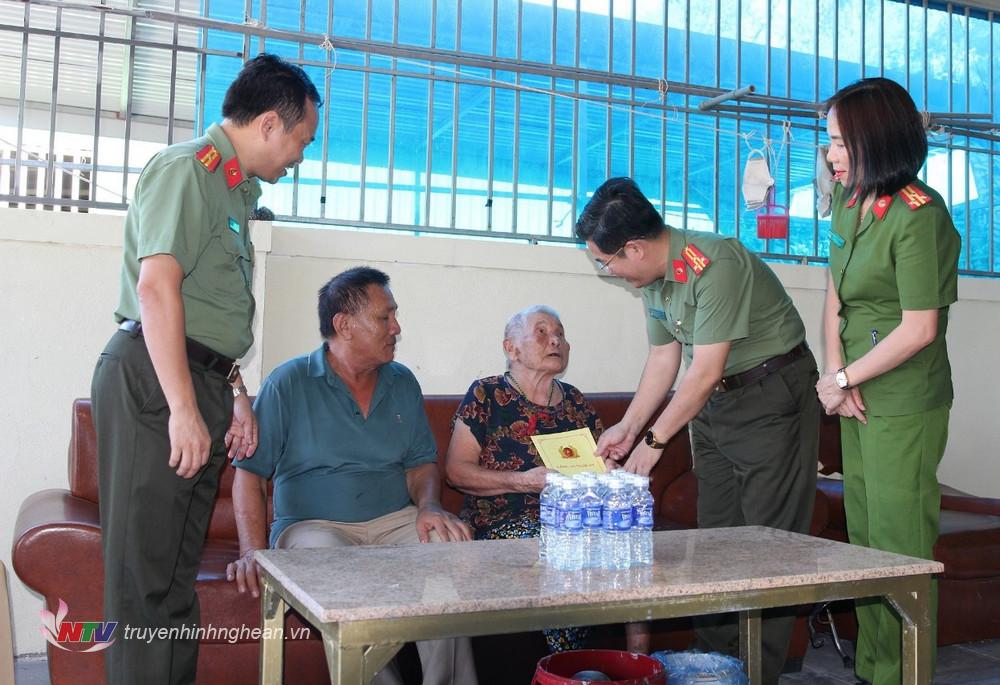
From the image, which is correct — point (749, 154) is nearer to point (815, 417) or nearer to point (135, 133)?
point (815, 417)

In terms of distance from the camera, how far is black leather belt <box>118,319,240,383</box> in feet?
6.38

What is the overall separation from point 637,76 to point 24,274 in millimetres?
2894

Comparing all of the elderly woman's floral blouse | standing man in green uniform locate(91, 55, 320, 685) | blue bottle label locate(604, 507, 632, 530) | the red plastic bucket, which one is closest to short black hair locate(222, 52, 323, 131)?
standing man in green uniform locate(91, 55, 320, 685)

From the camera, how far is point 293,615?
2584 mm

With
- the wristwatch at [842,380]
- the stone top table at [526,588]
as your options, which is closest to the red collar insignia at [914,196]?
the wristwatch at [842,380]

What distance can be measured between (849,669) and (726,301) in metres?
1.59

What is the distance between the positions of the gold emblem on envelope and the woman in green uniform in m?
0.71

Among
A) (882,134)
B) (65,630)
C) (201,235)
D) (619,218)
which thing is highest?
(882,134)

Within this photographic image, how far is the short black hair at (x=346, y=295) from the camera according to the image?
2.84 metres

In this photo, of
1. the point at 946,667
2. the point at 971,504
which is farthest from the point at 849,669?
the point at 971,504

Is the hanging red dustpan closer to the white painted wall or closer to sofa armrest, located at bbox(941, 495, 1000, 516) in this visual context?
the white painted wall

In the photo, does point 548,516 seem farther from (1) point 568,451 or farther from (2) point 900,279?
(2) point 900,279

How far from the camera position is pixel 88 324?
10.7ft

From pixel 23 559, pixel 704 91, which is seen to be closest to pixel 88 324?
pixel 23 559
